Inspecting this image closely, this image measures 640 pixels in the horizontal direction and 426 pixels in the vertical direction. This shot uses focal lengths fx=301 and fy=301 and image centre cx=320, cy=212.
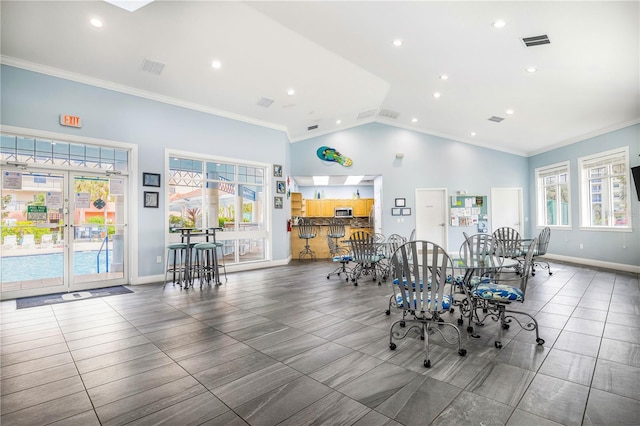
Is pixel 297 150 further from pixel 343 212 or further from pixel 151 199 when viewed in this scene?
pixel 151 199

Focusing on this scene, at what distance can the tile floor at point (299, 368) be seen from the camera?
1.74m

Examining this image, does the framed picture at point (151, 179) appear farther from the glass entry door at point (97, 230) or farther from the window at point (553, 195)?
the window at point (553, 195)

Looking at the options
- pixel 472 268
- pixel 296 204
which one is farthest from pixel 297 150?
Answer: pixel 472 268

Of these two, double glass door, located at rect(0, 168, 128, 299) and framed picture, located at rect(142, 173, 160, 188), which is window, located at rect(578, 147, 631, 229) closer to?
framed picture, located at rect(142, 173, 160, 188)

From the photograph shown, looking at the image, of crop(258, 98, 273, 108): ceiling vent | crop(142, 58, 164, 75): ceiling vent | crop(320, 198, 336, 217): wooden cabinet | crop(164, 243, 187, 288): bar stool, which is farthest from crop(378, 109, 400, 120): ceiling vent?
crop(164, 243, 187, 288): bar stool

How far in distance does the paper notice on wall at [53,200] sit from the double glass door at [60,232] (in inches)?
0.4

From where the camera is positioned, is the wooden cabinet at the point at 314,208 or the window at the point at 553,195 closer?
the window at the point at 553,195

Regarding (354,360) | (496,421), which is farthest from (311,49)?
(496,421)

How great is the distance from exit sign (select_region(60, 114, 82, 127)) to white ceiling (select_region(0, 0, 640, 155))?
2.05 ft

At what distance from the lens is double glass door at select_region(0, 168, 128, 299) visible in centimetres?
441

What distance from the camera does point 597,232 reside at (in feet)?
22.7

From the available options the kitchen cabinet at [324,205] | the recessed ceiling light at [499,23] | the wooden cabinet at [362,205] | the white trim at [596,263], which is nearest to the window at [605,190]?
the white trim at [596,263]

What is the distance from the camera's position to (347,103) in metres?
7.20

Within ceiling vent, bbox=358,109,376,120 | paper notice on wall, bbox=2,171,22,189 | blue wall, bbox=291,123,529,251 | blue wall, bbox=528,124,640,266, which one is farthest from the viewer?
blue wall, bbox=291,123,529,251
